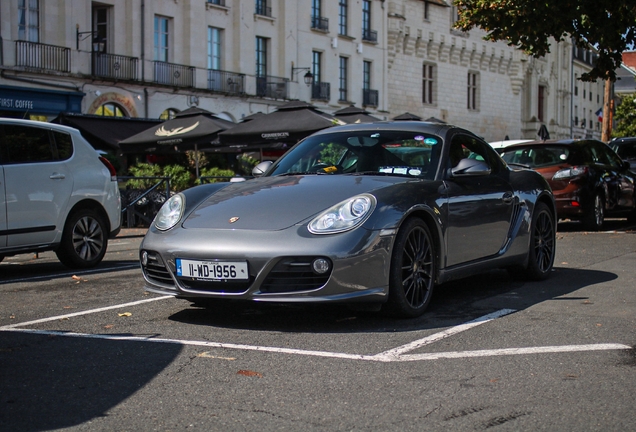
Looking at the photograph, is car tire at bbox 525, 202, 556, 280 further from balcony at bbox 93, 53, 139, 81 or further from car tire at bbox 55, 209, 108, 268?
balcony at bbox 93, 53, 139, 81

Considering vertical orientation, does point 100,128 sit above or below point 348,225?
above

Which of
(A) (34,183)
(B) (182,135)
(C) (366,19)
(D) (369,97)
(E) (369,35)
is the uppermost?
(C) (366,19)

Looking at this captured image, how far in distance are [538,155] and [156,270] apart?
11.0 m

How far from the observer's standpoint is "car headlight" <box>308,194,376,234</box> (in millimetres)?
5926

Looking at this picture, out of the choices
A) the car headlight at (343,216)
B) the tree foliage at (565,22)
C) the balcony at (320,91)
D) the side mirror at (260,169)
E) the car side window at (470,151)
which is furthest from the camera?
the balcony at (320,91)

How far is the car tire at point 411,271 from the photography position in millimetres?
6126

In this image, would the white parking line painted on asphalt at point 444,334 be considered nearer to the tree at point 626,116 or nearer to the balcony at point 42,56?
the balcony at point 42,56

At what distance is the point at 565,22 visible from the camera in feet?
59.1

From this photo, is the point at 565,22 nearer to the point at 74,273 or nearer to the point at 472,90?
the point at 74,273

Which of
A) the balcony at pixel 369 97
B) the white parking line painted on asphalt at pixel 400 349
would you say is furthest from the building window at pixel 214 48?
the white parking line painted on asphalt at pixel 400 349

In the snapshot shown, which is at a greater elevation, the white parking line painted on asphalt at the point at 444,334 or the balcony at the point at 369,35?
the balcony at the point at 369,35

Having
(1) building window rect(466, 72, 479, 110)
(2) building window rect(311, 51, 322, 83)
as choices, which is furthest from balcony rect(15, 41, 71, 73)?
(1) building window rect(466, 72, 479, 110)

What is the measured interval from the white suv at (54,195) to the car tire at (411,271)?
4.75 m

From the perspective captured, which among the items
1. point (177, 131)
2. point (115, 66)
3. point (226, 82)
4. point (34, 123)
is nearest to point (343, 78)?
point (226, 82)
